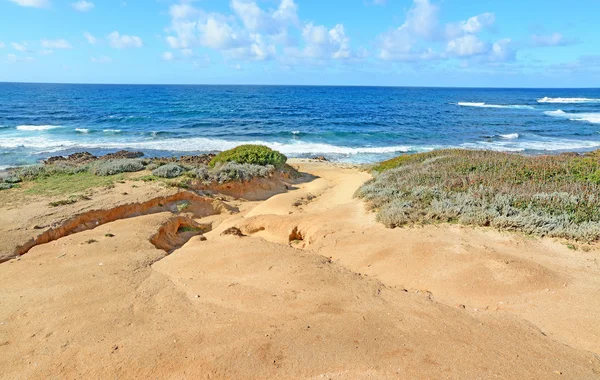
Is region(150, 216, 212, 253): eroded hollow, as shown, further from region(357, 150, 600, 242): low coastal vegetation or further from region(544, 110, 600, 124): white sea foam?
region(544, 110, 600, 124): white sea foam

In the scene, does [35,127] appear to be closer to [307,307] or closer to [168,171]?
[168,171]

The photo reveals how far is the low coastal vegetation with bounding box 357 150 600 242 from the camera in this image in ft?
29.6

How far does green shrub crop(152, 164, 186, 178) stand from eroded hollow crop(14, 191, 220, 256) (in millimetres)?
1779

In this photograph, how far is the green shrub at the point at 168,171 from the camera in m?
14.8

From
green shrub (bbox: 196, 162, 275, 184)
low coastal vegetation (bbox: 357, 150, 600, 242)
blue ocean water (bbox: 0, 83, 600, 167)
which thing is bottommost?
blue ocean water (bbox: 0, 83, 600, 167)

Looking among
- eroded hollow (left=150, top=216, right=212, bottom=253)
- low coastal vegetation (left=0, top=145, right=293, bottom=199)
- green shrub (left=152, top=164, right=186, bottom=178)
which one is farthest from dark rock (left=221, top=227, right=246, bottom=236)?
green shrub (left=152, top=164, right=186, bottom=178)

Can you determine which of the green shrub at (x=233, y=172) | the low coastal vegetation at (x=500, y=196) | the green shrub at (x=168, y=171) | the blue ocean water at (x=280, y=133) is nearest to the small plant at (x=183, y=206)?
the green shrub at (x=233, y=172)

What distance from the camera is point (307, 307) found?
6062 millimetres

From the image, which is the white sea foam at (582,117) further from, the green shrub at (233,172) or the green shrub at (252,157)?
the green shrub at (233,172)

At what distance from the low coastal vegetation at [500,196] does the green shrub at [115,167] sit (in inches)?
361

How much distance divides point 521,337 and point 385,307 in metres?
1.84

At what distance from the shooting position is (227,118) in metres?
48.7

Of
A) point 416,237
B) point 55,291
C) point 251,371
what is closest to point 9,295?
point 55,291

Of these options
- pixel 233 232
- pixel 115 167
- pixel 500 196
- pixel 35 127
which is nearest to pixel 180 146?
pixel 115 167
